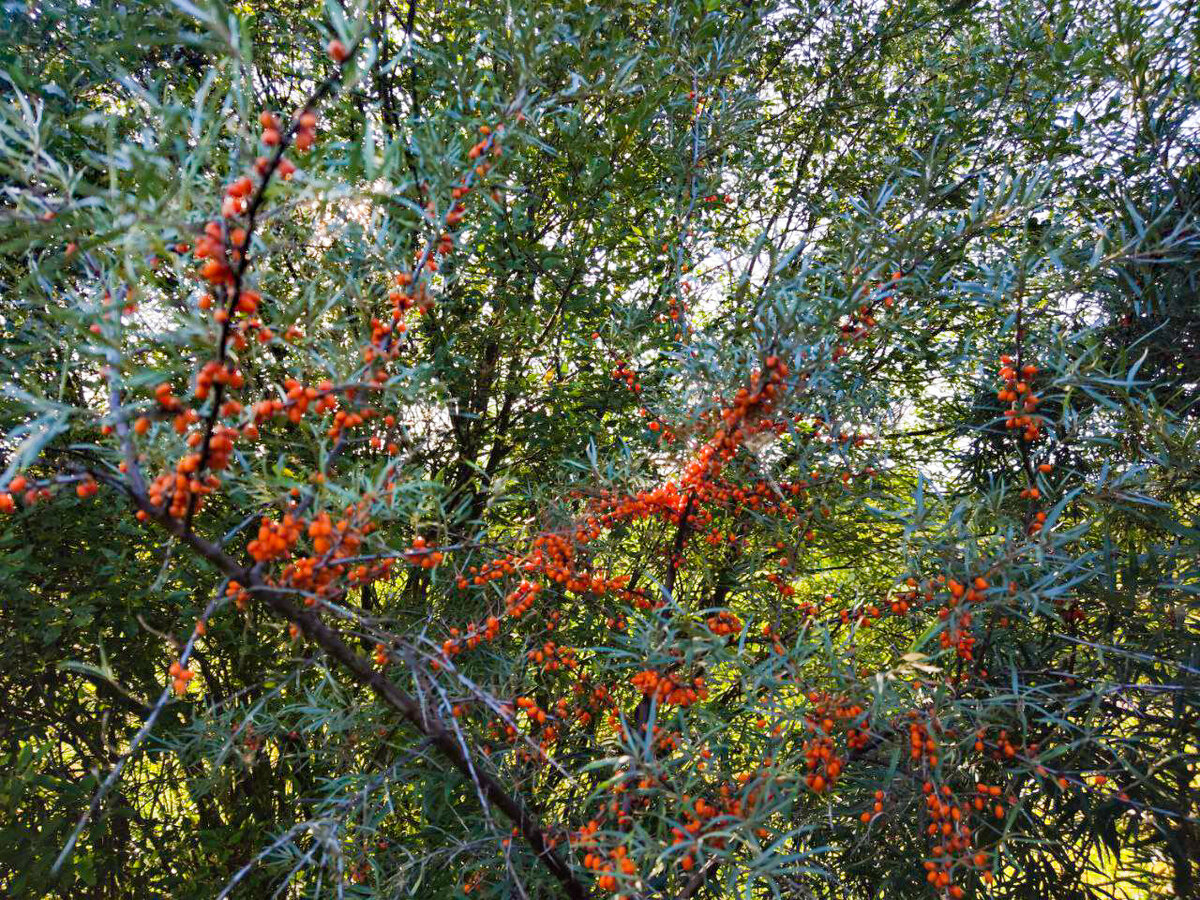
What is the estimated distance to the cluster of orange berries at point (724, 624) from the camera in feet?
6.23

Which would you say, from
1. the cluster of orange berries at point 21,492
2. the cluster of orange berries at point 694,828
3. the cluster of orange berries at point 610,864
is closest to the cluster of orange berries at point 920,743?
the cluster of orange berries at point 694,828

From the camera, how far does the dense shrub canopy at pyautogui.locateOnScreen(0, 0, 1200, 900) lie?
4.14 feet

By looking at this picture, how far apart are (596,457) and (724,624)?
26.2 inches

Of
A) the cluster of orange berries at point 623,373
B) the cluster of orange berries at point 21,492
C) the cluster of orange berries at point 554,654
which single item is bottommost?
the cluster of orange berries at point 554,654

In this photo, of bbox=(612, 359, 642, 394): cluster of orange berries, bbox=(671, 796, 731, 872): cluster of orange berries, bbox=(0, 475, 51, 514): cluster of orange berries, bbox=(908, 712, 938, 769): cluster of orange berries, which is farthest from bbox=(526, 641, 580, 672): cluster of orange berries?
bbox=(0, 475, 51, 514): cluster of orange berries

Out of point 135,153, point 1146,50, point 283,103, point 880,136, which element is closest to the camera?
point 135,153

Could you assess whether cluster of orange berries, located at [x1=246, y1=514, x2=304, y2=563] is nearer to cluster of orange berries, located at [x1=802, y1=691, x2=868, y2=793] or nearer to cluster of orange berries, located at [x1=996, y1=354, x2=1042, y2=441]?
cluster of orange berries, located at [x1=802, y1=691, x2=868, y2=793]

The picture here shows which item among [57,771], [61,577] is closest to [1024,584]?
[61,577]

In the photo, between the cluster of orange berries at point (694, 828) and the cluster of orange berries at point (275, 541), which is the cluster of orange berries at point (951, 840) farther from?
the cluster of orange berries at point (275, 541)

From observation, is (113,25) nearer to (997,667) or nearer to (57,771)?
→ (57,771)

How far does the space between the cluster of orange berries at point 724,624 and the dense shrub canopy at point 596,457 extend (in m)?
0.04

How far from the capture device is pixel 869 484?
2256mm

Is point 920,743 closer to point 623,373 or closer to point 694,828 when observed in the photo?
point 694,828

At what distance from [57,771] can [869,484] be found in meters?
3.28
